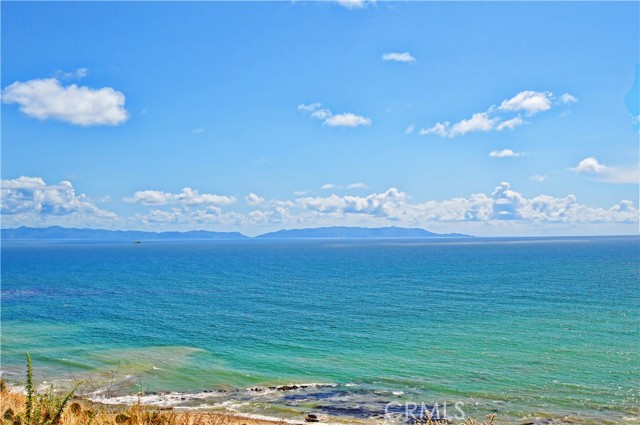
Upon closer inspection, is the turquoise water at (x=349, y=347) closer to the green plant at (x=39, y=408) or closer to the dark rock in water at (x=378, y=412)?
the dark rock in water at (x=378, y=412)

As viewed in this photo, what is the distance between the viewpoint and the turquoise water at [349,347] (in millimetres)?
30266

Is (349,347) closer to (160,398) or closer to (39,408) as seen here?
(160,398)

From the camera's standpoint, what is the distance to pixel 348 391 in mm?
31656

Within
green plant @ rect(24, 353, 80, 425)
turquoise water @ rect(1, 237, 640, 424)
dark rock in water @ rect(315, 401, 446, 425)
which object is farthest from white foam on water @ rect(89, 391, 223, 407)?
green plant @ rect(24, 353, 80, 425)

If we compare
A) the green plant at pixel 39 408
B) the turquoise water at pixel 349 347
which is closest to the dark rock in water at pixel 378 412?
the turquoise water at pixel 349 347

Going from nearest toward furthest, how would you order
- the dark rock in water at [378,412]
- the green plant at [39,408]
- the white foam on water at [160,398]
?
the green plant at [39,408] < the dark rock in water at [378,412] < the white foam on water at [160,398]

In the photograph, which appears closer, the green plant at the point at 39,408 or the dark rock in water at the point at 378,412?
the green plant at the point at 39,408

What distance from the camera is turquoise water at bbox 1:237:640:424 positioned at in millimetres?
30266

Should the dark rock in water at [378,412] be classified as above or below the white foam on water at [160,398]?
above

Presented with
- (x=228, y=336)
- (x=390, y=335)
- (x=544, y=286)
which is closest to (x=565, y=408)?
(x=390, y=335)

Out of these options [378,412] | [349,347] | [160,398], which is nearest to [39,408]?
[160,398]

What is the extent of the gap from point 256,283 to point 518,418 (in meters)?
69.9

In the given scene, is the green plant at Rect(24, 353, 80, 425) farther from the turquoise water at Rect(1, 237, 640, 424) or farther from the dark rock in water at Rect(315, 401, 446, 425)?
the dark rock in water at Rect(315, 401, 446, 425)

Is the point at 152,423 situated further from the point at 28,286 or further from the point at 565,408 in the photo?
the point at 28,286
